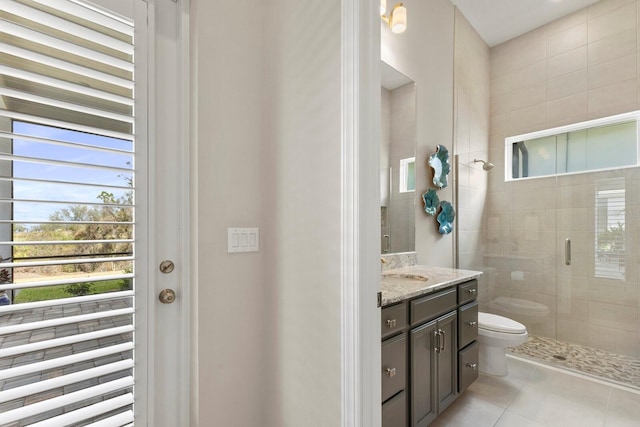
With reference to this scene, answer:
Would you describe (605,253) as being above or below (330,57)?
below

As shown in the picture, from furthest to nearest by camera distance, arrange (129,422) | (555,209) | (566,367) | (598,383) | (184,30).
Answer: (555,209) → (566,367) → (598,383) → (184,30) → (129,422)

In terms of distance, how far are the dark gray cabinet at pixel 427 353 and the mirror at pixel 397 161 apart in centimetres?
60

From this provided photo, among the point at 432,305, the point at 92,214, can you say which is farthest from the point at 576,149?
the point at 92,214

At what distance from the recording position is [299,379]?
4.03ft

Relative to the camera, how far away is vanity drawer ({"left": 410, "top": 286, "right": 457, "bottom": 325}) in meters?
1.61

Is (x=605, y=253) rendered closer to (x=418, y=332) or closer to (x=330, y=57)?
(x=418, y=332)

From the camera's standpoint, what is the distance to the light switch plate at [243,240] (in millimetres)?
1315

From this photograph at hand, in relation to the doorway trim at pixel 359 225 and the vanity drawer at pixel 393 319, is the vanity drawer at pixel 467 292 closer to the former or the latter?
the vanity drawer at pixel 393 319

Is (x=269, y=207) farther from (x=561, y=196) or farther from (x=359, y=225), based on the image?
(x=561, y=196)

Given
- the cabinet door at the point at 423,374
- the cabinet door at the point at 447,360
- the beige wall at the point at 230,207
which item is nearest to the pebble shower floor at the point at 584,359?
the cabinet door at the point at 447,360

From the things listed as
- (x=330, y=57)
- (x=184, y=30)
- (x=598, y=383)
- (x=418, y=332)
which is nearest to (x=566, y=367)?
(x=598, y=383)

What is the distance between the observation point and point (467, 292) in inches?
82.0

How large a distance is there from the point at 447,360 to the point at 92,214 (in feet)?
6.53

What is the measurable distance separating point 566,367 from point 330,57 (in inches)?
127
